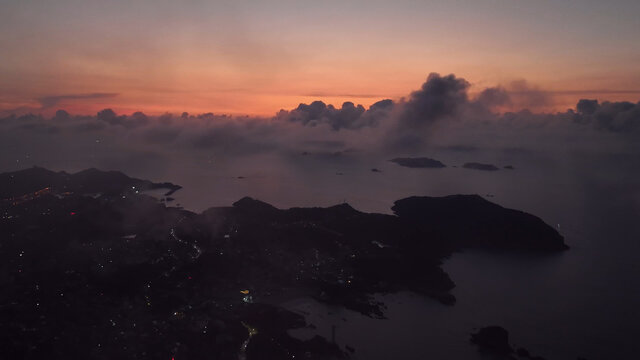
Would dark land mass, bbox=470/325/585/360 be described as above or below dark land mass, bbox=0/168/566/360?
below

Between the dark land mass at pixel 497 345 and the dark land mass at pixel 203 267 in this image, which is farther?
the dark land mass at pixel 497 345

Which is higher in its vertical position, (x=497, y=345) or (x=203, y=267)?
(x=203, y=267)

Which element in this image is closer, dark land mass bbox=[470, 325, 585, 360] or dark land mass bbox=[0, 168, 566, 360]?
dark land mass bbox=[0, 168, 566, 360]

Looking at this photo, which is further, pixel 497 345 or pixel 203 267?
pixel 203 267

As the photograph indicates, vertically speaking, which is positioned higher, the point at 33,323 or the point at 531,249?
the point at 33,323

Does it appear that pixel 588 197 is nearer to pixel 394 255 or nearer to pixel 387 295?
pixel 394 255

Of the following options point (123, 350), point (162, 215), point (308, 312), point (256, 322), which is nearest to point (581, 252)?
point (308, 312)

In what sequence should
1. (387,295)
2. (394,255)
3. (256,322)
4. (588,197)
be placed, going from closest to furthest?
1. (256,322)
2. (387,295)
3. (394,255)
4. (588,197)

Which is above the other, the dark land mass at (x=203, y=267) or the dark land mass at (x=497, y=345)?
the dark land mass at (x=203, y=267)
